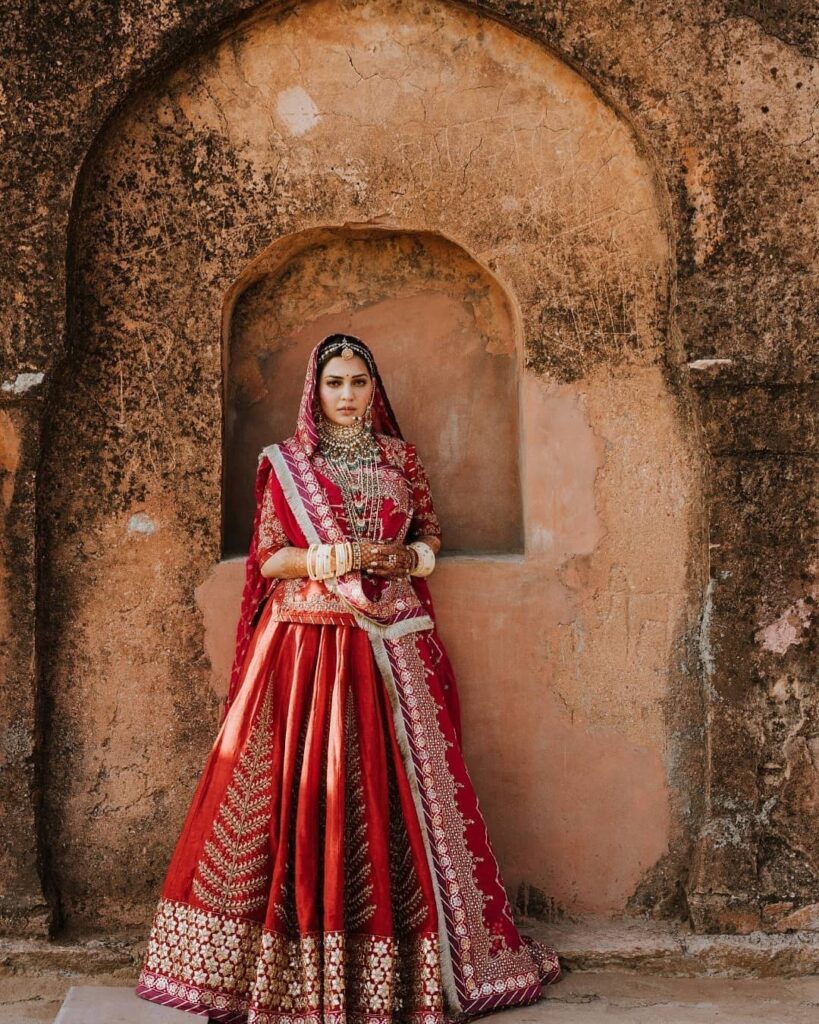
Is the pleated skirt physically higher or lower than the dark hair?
lower

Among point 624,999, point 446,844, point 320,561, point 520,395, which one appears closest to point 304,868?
point 446,844

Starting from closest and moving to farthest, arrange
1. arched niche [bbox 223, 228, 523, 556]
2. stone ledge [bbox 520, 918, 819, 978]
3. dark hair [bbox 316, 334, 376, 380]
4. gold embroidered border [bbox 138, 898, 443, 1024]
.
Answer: gold embroidered border [bbox 138, 898, 443, 1024] < dark hair [bbox 316, 334, 376, 380] < stone ledge [bbox 520, 918, 819, 978] < arched niche [bbox 223, 228, 523, 556]

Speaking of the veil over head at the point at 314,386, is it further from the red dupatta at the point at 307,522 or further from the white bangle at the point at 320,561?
the white bangle at the point at 320,561

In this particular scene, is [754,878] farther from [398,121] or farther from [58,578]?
[398,121]

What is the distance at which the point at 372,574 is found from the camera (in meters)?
3.26

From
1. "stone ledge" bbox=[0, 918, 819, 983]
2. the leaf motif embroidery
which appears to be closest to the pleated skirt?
the leaf motif embroidery

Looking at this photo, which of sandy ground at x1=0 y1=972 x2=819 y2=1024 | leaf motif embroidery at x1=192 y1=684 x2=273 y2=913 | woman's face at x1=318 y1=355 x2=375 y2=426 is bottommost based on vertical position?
sandy ground at x1=0 y1=972 x2=819 y2=1024

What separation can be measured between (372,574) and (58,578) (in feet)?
3.38

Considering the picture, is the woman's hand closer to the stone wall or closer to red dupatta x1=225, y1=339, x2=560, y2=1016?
red dupatta x1=225, y1=339, x2=560, y2=1016

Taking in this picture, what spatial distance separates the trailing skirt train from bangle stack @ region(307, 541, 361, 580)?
0.18 m

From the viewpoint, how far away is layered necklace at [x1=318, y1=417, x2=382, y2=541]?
10.7ft

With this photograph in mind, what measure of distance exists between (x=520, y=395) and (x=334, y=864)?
5.27ft

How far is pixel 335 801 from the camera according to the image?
305 cm

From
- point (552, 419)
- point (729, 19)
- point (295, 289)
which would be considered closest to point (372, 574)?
point (552, 419)
